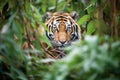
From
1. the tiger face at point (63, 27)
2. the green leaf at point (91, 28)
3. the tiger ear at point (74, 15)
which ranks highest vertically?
the green leaf at point (91, 28)

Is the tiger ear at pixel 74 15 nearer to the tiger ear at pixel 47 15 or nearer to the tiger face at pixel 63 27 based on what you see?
the tiger face at pixel 63 27

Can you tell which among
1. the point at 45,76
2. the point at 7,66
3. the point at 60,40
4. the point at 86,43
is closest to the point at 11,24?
the point at 7,66

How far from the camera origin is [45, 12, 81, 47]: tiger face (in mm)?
4953

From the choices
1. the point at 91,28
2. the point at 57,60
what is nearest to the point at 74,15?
the point at 91,28

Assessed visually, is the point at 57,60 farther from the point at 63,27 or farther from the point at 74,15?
the point at 63,27

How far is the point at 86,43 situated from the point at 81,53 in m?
0.05

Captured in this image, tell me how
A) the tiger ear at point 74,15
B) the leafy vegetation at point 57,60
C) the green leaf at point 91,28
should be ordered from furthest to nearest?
the tiger ear at point 74,15 → the green leaf at point 91,28 → the leafy vegetation at point 57,60

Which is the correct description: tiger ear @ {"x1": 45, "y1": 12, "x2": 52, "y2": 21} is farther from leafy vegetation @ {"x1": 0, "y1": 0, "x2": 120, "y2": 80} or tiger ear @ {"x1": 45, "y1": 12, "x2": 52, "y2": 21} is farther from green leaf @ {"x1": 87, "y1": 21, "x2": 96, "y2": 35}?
leafy vegetation @ {"x1": 0, "y1": 0, "x2": 120, "y2": 80}

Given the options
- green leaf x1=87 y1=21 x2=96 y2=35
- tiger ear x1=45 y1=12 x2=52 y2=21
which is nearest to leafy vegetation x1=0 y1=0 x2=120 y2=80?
green leaf x1=87 y1=21 x2=96 y2=35

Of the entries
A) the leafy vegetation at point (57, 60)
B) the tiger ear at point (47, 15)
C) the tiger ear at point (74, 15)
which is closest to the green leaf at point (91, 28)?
the leafy vegetation at point (57, 60)

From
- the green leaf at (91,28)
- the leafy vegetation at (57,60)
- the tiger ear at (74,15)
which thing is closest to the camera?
the leafy vegetation at (57,60)

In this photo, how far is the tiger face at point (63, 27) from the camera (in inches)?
195

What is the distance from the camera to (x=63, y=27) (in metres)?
5.15

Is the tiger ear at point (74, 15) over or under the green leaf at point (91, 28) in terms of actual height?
under
